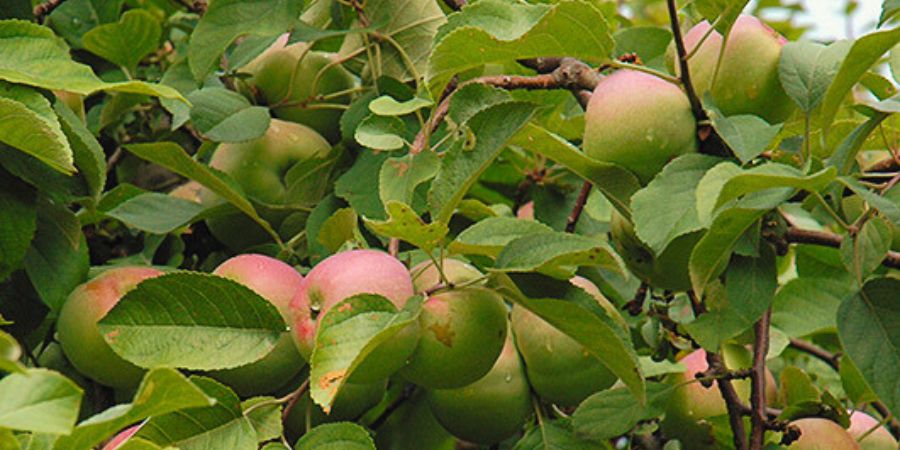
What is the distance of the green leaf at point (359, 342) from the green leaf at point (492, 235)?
0.08 m

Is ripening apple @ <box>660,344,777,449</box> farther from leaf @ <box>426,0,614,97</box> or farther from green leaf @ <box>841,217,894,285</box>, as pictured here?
leaf @ <box>426,0,614,97</box>

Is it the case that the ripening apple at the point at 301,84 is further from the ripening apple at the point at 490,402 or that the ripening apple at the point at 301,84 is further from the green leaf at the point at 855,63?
the green leaf at the point at 855,63

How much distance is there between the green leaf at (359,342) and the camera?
0.91 meters

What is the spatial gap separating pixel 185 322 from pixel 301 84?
60 centimetres

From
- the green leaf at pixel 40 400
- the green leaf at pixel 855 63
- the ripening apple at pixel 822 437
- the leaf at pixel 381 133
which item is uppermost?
the green leaf at pixel 855 63

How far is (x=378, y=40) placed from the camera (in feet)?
4.96

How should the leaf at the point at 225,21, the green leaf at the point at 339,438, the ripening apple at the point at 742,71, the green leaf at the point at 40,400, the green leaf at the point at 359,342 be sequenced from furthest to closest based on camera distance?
the leaf at the point at 225,21 < the ripening apple at the point at 742,71 < the green leaf at the point at 339,438 < the green leaf at the point at 359,342 < the green leaf at the point at 40,400

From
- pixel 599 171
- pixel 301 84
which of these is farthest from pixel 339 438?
pixel 301 84

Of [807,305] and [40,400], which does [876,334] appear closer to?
[807,305]

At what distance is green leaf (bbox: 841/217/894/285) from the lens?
1068 millimetres

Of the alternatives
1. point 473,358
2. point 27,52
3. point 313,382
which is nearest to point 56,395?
point 313,382

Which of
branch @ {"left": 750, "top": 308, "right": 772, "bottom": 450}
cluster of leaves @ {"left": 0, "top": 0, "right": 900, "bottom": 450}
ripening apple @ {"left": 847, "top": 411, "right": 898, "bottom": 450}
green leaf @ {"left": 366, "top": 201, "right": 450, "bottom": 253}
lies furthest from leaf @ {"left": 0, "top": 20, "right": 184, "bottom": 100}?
ripening apple @ {"left": 847, "top": 411, "right": 898, "bottom": 450}

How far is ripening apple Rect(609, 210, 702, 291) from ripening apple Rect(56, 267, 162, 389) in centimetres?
48

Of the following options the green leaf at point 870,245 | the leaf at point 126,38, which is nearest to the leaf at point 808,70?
the green leaf at point 870,245
